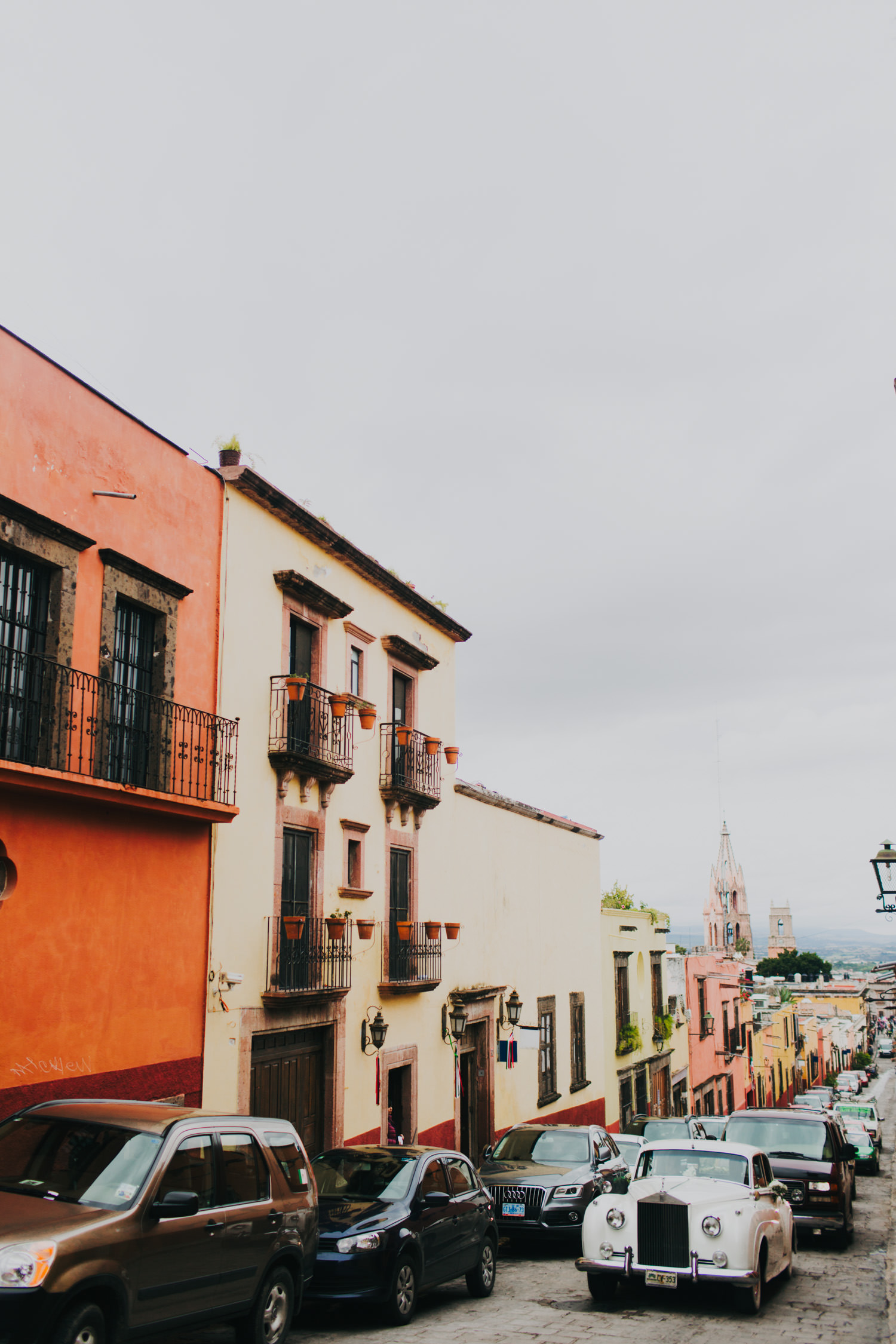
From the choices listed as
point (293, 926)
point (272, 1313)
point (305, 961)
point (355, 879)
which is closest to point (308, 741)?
point (293, 926)

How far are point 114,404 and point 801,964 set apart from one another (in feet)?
543

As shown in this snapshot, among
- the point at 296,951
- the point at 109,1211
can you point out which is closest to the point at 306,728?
the point at 296,951

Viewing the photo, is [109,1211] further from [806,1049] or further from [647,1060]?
[806,1049]

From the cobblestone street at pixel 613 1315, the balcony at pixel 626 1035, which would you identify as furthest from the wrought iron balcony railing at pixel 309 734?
the balcony at pixel 626 1035

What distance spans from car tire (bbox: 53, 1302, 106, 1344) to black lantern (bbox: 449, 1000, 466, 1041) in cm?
1460

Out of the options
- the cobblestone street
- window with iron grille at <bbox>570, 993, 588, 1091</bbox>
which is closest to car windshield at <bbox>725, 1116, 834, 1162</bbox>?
the cobblestone street

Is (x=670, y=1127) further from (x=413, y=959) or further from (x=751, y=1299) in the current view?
(x=751, y=1299)

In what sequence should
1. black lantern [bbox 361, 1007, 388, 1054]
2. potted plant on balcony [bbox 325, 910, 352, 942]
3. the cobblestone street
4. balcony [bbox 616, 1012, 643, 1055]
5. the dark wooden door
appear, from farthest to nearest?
balcony [bbox 616, 1012, 643, 1055], black lantern [bbox 361, 1007, 388, 1054], potted plant on balcony [bbox 325, 910, 352, 942], the dark wooden door, the cobblestone street

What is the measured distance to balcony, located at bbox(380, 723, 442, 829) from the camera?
2039 cm

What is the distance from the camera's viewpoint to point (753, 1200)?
38.5 feet

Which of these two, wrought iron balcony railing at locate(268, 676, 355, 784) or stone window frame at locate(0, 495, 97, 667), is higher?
stone window frame at locate(0, 495, 97, 667)

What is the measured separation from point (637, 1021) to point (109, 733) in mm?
25556

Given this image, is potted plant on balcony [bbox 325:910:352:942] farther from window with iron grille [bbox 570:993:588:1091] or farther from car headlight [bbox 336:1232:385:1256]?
window with iron grille [bbox 570:993:588:1091]

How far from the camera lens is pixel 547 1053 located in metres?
27.2
